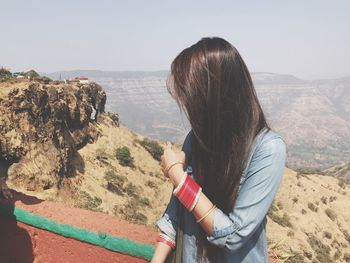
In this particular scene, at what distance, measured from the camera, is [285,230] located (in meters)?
31.4

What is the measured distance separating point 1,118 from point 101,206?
8.27m

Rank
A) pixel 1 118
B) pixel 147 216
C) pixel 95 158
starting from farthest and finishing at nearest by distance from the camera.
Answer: pixel 95 158
pixel 147 216
pixel 1 118

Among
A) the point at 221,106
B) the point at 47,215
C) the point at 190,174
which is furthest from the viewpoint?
the point at 47,215

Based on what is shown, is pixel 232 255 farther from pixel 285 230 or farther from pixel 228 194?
Answer: pixel 285 230

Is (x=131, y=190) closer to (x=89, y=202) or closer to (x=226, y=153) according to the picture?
(x=89, y=202)

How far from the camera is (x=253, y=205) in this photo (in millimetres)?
1977

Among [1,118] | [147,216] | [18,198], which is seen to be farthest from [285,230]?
[18,198]

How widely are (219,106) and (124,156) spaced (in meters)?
32.0

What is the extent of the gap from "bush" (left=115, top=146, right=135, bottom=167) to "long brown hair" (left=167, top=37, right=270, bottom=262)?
31473 millimetres

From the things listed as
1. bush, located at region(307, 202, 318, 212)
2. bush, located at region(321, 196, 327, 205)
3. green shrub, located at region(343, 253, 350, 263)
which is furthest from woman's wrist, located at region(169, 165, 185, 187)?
bush, located at region(321, 196, 327, 205)

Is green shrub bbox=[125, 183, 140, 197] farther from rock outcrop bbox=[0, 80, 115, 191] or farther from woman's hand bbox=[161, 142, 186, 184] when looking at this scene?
woman's hand bbox=[161, 142, 186, 184]

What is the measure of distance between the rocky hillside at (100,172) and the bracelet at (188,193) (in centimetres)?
227

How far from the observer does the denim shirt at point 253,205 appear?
1.97m

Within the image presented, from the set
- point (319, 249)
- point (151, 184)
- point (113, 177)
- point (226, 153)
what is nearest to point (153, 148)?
point (151, 184)
